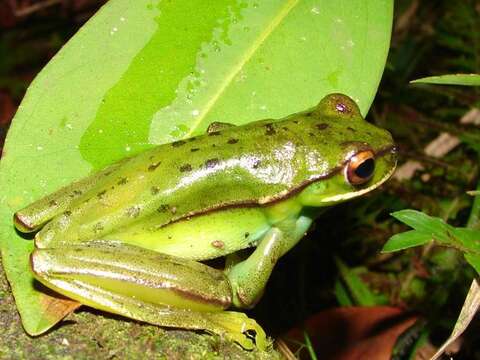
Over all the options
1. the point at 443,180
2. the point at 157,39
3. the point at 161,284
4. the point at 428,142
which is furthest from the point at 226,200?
the point at 428,142

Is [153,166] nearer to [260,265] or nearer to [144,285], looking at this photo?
[144,285]

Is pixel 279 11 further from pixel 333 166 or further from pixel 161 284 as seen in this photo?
pixel 161 284

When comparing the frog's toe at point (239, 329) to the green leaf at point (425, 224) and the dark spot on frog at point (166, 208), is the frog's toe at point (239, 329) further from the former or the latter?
the green leaf at point (425, 224)

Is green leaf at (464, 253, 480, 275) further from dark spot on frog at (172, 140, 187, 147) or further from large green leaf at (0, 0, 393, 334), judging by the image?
dark spot on frog at (172, 140, 187, 147)

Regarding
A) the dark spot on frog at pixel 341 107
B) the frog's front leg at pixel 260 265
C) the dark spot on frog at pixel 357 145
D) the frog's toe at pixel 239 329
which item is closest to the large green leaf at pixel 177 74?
the dark spot on frog at pixel 341 107

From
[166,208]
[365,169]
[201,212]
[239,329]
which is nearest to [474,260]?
[365,169]

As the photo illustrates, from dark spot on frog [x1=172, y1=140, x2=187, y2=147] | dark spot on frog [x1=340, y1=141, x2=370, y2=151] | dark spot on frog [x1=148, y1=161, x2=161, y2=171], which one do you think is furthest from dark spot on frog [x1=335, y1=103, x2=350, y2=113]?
dark spot on frog [x1=148, y1=161, x2=161, y2=171]
